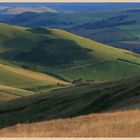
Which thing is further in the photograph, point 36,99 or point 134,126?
point 36,99

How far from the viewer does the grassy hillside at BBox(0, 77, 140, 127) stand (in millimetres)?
69438

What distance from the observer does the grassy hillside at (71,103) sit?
228ft

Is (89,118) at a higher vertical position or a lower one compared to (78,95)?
lower

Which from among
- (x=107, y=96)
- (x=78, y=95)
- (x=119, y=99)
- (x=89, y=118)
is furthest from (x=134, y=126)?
(x=78, y=95)

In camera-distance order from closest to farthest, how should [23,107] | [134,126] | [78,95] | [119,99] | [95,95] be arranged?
[134,126] < [119,99] < [95,95] < [78,95] < [23,107]

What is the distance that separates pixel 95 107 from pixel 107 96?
15.6 ft

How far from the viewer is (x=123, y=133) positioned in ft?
73.9

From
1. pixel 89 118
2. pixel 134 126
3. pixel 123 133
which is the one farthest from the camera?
pixel 89 118

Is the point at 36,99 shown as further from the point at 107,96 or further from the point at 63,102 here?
the point at 107,96

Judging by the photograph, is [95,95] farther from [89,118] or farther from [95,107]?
[89,118]

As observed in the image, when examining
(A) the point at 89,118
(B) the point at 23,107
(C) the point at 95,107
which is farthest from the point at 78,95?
(A) the point at 89,118

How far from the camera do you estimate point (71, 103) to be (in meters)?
82.8

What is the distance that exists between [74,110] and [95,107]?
4.27 m

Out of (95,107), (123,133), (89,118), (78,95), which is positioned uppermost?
(78,95)
